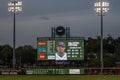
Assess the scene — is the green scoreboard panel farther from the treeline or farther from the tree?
the tree

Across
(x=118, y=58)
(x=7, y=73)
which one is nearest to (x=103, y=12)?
(x=7, y=73)

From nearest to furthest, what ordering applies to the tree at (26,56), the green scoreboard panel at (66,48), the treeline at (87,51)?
1. the green scoreboard panel at (66,48)
2. the treeline at (87,51)
3. the tree at (26,56)

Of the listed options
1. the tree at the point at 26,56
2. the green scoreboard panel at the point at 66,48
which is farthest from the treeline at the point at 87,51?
the green scoreboard panel at the point at 66,48

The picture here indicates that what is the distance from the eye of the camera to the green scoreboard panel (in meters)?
59.6

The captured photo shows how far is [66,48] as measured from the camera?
59562 mm

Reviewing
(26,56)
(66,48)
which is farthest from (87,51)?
(66,48)

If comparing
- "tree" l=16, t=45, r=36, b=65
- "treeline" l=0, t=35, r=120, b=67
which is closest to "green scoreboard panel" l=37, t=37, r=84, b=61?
"treeline" l=0, t=35, r=120, b=67

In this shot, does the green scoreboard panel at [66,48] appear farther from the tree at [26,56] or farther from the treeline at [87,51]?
the tree at [26,56]

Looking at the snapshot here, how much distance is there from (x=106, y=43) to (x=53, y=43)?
61.4 m

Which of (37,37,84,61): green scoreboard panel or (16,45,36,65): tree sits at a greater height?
(37,37,84,61): green scoreboard panel

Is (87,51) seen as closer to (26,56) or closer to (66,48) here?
(26,56)

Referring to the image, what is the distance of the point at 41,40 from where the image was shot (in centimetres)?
6062

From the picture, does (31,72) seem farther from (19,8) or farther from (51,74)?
(19,8)

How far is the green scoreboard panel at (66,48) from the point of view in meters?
59.6
